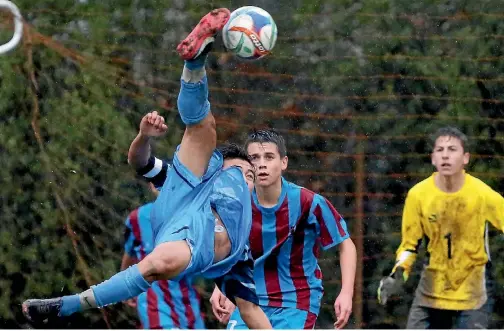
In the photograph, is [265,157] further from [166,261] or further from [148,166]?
[166,261]

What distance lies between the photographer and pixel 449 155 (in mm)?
7359

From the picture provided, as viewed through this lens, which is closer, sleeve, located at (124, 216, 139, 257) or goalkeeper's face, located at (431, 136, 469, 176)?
goalkeeper's face, located at (431, 136, 469, 176)

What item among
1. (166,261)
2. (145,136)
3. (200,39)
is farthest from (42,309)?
(200,39)

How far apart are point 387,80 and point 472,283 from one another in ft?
6.32

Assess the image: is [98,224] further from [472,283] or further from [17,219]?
[472,283]

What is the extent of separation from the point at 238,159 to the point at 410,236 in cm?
177

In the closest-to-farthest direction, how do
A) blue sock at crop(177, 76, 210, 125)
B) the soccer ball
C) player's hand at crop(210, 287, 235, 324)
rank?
blue sock at crop(177, 76, 210, 125), the soccer ball, player's hand at crop(210, 287, 235, 324)

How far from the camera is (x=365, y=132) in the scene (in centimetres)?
896

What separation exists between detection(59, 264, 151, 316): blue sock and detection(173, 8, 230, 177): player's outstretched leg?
1.97 ft

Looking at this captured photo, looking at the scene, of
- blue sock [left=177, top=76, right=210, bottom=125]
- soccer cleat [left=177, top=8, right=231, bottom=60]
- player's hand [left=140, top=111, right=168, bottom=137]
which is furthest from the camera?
player's hand [left=140, top=111, right=168, bottom=137]

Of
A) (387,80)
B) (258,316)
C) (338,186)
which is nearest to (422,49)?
(387,80)

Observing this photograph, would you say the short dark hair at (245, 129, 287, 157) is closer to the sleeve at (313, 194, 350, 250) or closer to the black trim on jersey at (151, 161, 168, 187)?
the sleeve at (313, 194, 350, 250)

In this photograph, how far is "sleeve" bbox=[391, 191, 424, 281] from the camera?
7.44 meters

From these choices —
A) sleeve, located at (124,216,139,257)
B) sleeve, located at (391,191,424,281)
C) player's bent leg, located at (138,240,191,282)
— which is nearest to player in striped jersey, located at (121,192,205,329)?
sleeve, located at (124,216,139,257)
